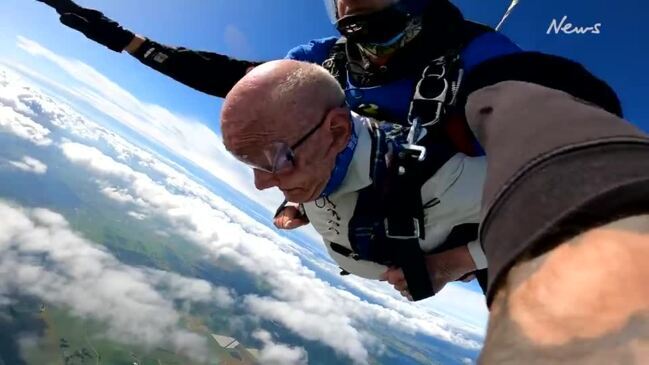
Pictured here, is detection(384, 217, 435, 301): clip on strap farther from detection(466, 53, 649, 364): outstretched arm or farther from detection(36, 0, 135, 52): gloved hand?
detection(36, 0, 135, 52): gloved hand

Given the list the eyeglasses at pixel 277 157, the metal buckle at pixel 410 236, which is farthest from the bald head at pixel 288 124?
the metal buckle at pixel 410 236

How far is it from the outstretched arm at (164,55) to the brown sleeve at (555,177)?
5.78 feet

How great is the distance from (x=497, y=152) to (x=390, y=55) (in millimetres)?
1109

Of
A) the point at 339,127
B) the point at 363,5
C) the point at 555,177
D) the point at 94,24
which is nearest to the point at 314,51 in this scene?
the point at 363,5

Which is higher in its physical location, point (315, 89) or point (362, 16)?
point (362, 16)

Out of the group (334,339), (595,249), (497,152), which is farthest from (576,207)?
(334,339)

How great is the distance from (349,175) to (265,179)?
0.90ft

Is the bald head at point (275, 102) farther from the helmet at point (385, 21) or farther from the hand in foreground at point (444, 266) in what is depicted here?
→ the hand in foreground at point (444, 266)

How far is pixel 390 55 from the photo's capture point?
1597mm

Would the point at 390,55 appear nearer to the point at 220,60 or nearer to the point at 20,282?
the point at 220,60

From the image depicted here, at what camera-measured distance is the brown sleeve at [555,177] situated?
1.34ft

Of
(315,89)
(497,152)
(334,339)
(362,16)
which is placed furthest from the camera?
(334,339)

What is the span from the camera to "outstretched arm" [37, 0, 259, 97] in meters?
2.20

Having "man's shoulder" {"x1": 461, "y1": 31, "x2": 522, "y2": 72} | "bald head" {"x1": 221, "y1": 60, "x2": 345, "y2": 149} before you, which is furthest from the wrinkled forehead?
"man's shoulder" {"x1": 461, "y1": 31, "x2": 522, "y2": 72}
